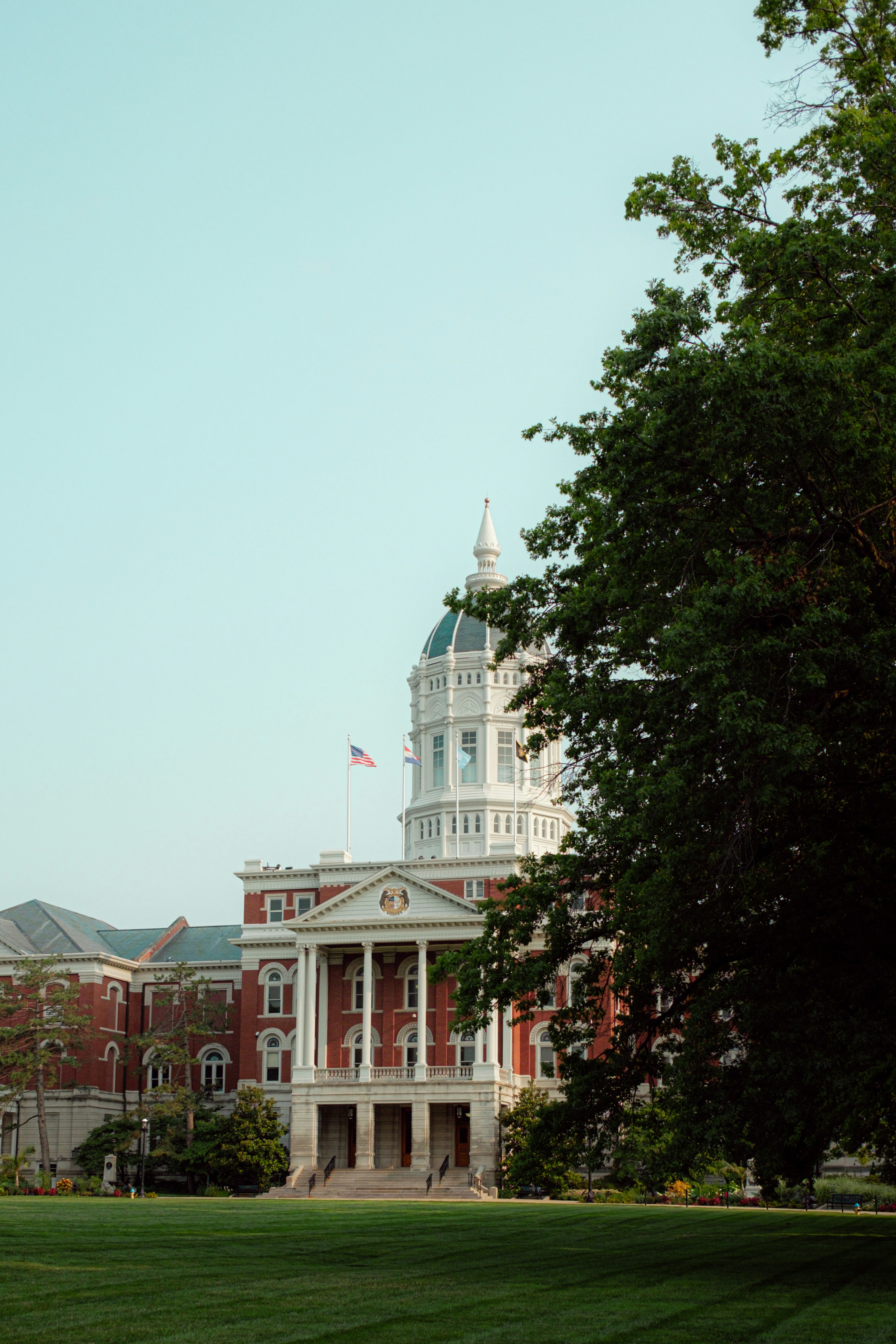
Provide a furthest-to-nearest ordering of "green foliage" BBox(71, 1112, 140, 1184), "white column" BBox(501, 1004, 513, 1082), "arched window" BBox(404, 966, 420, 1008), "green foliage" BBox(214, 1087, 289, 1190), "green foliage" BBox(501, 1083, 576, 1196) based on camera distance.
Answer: "arched window" BBox(404, 966, 420, 1008) < "green foliage" BBox(71, 1112, 140, 1184) < "white column" BBox(501, 1004, 513, 1082) < "green foliage" BBox(214, 1087, 289, 1190) < "green foliage" BBox(501, 1083, 576, 1196)

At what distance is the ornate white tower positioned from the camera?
Result: 283ft

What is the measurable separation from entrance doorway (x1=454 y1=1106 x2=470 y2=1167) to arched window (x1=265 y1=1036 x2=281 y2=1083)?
36.7 ft

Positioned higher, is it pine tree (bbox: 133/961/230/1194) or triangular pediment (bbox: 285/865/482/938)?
triangular pediment (bbox: 285/865/482/938)

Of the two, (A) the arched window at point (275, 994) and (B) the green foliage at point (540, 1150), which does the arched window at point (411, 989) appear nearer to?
(A) the arched window at point (275, 994)

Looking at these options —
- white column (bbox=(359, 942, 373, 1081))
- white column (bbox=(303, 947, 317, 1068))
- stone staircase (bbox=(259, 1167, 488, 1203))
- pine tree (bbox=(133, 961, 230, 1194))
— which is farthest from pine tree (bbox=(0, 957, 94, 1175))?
white column (bbox=(359, 942, 373, 1081))

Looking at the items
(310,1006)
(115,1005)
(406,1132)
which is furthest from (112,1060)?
(406,1132)

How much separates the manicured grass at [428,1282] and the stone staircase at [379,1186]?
25771 millimetres

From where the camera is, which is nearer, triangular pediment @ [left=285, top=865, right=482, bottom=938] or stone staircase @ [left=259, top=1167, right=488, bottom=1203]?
stone staircase @ [left=259, top=1167, right=488, bottom=1203]

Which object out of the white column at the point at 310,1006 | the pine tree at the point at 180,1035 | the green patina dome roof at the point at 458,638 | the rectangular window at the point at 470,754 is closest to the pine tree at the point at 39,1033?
the pine tree at the point at 180,1035

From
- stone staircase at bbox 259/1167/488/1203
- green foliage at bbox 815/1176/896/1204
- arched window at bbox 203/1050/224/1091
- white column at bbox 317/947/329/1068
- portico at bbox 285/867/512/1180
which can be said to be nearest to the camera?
green foliage at bbox 815/1176/896/1204

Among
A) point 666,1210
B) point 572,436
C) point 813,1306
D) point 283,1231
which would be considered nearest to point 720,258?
point 572,436

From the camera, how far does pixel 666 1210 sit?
40719mm

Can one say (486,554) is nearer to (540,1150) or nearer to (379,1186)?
(379,1186)

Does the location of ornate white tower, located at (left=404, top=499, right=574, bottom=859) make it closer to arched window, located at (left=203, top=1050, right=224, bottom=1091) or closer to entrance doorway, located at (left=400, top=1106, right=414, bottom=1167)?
arched window, located at (left=203, top=1050, right=224, bottom=1091)
